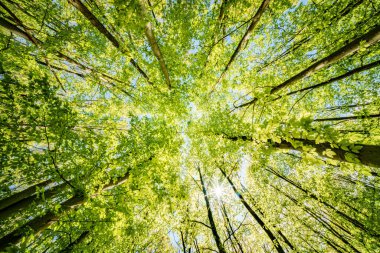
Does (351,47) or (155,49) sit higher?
(155,49)

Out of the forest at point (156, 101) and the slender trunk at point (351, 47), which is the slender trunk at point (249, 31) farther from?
the slender trunk at point (351, 47)

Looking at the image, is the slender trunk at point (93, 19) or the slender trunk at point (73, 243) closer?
the slender trunk at point (73, 243)

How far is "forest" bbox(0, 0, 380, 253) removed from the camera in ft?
11.9

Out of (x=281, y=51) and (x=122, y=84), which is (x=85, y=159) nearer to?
(x=122, y=84)

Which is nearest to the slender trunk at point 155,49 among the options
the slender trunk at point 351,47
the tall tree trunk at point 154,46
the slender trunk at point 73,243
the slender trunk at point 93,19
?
the tall tree trunk at point 154,46

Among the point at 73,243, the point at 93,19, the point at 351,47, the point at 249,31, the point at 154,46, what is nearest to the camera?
the point at 351,47

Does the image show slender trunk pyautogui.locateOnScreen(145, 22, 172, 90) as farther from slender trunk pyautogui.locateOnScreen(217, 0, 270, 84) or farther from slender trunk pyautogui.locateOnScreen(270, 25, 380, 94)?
slender trunk pyautogui.locateOnScreen(270, 25, 380, 94)

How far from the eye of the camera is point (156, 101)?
7.23 metres

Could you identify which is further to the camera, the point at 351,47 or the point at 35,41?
the point at 35,41

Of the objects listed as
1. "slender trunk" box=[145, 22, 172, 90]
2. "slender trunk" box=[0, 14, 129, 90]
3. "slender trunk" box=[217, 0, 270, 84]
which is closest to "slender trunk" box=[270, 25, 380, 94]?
"slender trunk" box=[217, 0, 270, 84]

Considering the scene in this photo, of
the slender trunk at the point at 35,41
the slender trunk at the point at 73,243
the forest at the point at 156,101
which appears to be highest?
the slender trunk at the point at 35,41

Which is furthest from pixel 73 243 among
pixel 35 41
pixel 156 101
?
pixel 35 41

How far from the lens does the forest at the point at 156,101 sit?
363cm

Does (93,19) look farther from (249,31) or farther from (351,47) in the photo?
(351,47)
